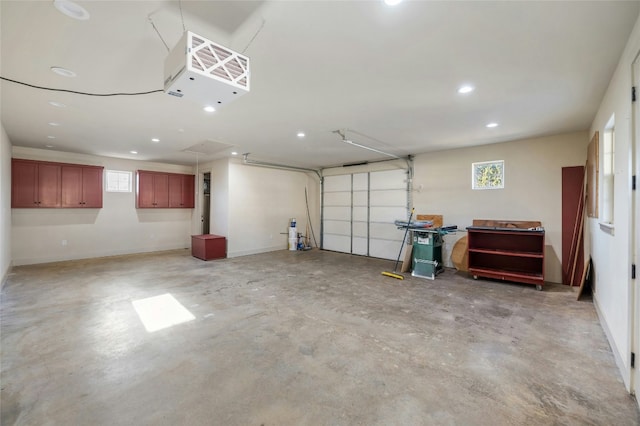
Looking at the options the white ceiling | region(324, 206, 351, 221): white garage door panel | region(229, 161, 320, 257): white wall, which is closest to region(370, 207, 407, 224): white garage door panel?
region(324, 206, 351, 221): white garage door panel

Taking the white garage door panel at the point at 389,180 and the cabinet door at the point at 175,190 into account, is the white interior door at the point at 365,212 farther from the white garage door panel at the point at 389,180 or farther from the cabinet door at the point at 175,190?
the cabinet door at the point at 175,190

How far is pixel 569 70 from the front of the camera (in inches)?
103

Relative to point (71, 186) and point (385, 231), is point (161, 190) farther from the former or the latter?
point (385, 231)

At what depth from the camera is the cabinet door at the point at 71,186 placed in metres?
6.52

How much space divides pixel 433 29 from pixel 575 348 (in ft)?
10.7

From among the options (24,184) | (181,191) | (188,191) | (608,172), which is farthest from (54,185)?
(608,172)

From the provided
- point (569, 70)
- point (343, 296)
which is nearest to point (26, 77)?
point (343, 296)

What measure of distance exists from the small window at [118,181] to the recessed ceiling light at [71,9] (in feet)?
22.4

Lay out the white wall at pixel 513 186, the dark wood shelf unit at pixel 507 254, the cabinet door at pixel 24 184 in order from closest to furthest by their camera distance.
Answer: the dark wood shelf unit at pixel 507 254, the white wall at pixel 513 186, the cabinet door at pixel 24 184

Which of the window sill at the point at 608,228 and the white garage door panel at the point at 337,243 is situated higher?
the window sill at the point at 608,228

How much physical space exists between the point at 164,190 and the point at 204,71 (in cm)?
759

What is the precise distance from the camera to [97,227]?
23.5ft

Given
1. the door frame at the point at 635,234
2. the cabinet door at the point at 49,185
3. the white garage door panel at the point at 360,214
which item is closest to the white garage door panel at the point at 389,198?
the white garage door panel at the point at 360,214

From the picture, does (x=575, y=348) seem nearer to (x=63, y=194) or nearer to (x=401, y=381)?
(x=401, y=381)
